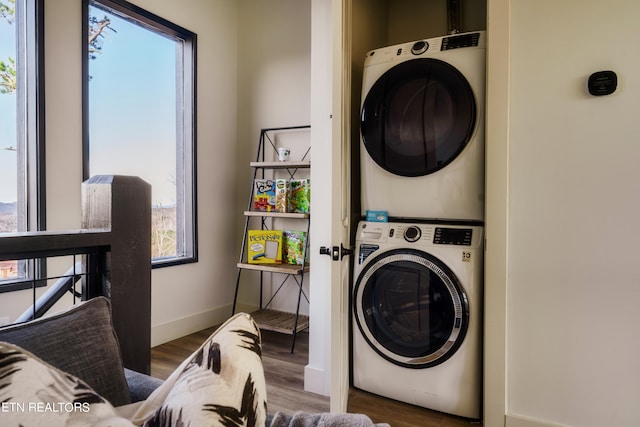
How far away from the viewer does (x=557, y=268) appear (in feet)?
5.24

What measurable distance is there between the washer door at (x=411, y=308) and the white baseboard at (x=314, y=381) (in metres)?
0.53

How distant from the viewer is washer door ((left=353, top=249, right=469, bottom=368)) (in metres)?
1.80

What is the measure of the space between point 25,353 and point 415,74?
1.87 metres

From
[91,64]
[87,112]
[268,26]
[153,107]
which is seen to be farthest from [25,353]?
[268,26]

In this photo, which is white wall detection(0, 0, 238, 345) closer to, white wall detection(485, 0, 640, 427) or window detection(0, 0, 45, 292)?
window detection(0, 0, 45, 292)

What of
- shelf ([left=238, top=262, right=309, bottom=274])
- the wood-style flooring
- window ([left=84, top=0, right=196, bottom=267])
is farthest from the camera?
shelf ([left=238, top=262, right=309, bottom=274])

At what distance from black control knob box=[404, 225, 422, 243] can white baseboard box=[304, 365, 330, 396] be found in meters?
1.02

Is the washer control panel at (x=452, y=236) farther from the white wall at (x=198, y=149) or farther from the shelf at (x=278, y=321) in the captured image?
the white wall at (x=198, y=149)

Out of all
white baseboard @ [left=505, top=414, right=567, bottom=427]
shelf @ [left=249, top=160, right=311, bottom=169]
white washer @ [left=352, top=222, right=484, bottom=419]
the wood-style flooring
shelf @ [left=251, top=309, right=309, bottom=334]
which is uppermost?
shelf @ [left=249, top=160, right=311, bottom=169]

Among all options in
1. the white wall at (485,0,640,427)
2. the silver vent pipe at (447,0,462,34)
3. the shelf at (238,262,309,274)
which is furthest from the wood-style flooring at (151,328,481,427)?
the silver vent pipe at (447,0,462,34)

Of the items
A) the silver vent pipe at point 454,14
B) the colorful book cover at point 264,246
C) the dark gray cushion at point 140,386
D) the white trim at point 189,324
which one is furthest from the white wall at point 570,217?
the white trim at point 189,324

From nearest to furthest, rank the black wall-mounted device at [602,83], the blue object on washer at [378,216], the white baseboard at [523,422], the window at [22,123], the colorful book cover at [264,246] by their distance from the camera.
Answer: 1. the black wall-mounted device at [602,83]
2. the white baseboard at [523,422]
3. the blue object on washer at [378,216]
4. the window at [22,123]
5. the colorful book cover at [264,246]

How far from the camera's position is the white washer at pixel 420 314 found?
178 cm

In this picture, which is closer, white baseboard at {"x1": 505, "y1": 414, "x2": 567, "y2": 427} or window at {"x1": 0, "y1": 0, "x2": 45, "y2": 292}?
white baseboard at {"x1": 505, "y1": 414, "x2": 567, "y2": 427}
